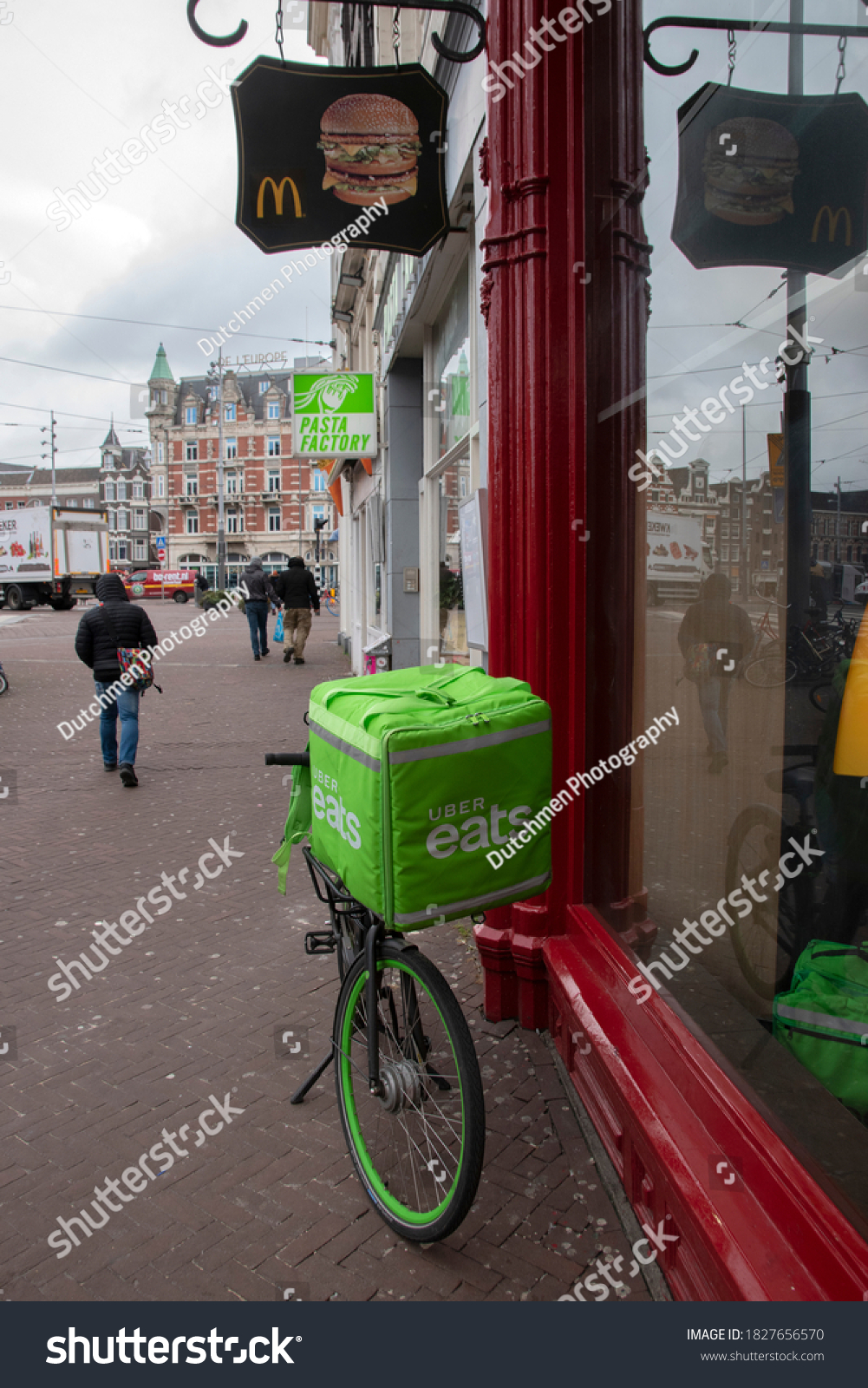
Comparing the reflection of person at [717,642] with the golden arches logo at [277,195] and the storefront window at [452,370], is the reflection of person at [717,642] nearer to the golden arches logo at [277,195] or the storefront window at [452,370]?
the golden arches logo at [277,195]

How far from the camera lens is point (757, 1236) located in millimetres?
1754

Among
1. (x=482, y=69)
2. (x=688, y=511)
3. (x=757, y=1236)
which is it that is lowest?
(x=757, y=1236)

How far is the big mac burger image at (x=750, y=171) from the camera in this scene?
6.70 ft

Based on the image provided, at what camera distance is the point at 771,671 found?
2.25 meters

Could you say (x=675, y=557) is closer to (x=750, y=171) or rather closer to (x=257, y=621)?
(x=750, y=171)

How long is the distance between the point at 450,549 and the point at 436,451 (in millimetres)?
1006

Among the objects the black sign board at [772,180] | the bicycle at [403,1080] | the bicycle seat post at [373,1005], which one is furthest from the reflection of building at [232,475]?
the bicycle seat post at [373,1005]

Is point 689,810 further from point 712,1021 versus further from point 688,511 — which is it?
point 688,511

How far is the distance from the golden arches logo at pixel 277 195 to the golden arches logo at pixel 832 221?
350 cm

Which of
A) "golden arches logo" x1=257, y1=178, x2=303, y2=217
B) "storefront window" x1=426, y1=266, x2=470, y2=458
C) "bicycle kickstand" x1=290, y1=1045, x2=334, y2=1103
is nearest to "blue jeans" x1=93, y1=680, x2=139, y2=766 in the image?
"storefront window" x1=426, y1=266, x2=470, y2=458

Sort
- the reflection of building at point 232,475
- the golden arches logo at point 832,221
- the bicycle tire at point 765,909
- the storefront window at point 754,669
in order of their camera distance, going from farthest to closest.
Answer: the reflection of building at point 232,475 < the bicycle tire at point 765,909 < the storefront window at point 754,669 < the golden arches logo at point 832,221

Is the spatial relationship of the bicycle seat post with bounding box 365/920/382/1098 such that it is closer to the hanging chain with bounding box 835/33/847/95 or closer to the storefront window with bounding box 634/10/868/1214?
the storefront window with bounding box 634/10/868/1214

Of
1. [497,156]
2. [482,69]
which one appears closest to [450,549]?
[482,69]

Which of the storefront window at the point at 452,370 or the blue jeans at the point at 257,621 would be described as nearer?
A: the storefront window at the point at 452,370
